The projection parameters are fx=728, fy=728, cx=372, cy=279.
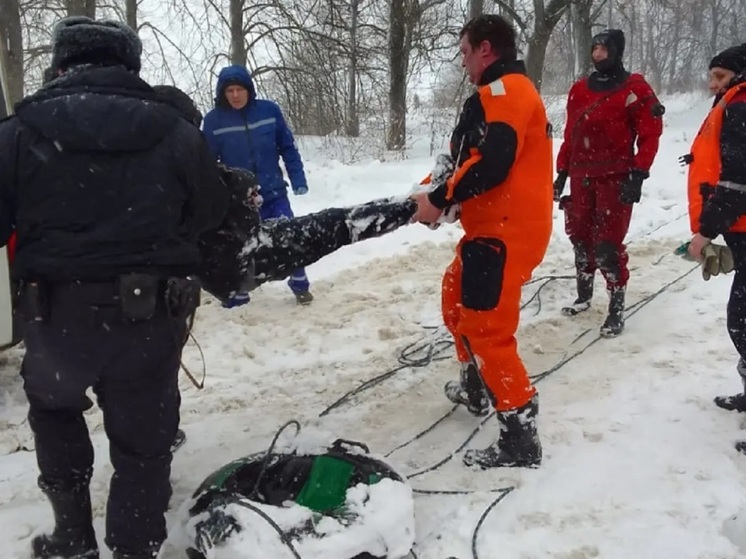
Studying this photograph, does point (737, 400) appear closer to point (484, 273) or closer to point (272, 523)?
point (484, 273)

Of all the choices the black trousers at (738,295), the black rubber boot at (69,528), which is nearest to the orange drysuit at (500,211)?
the black trousers at (738,295)

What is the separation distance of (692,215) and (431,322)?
7.86 ft

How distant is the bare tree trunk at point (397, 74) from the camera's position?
1503 cm

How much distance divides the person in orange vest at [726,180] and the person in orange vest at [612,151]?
3.83 feet

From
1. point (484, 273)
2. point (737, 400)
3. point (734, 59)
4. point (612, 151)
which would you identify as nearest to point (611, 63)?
point (612, 151)

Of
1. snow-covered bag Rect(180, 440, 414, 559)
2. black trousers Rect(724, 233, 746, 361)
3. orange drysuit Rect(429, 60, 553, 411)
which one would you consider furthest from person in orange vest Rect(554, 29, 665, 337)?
snow-covered bag Rect(180, 440, 414, 559)

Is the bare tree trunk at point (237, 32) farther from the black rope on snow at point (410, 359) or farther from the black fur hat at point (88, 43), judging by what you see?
the black fur hat at point (88, 43)

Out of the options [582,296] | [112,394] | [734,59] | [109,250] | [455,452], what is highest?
[734,59]

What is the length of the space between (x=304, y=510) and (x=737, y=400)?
2.55 meters

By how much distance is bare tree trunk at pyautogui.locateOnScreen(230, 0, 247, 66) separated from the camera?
13070 mm

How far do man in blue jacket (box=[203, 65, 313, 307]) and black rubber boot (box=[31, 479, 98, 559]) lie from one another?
3239 millimetres

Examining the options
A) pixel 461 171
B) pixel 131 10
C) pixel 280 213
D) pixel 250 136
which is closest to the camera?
pixel 461 171

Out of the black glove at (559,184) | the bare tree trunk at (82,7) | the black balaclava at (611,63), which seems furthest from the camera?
the bare tree trunk at (82,7)

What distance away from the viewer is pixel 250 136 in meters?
5.95
